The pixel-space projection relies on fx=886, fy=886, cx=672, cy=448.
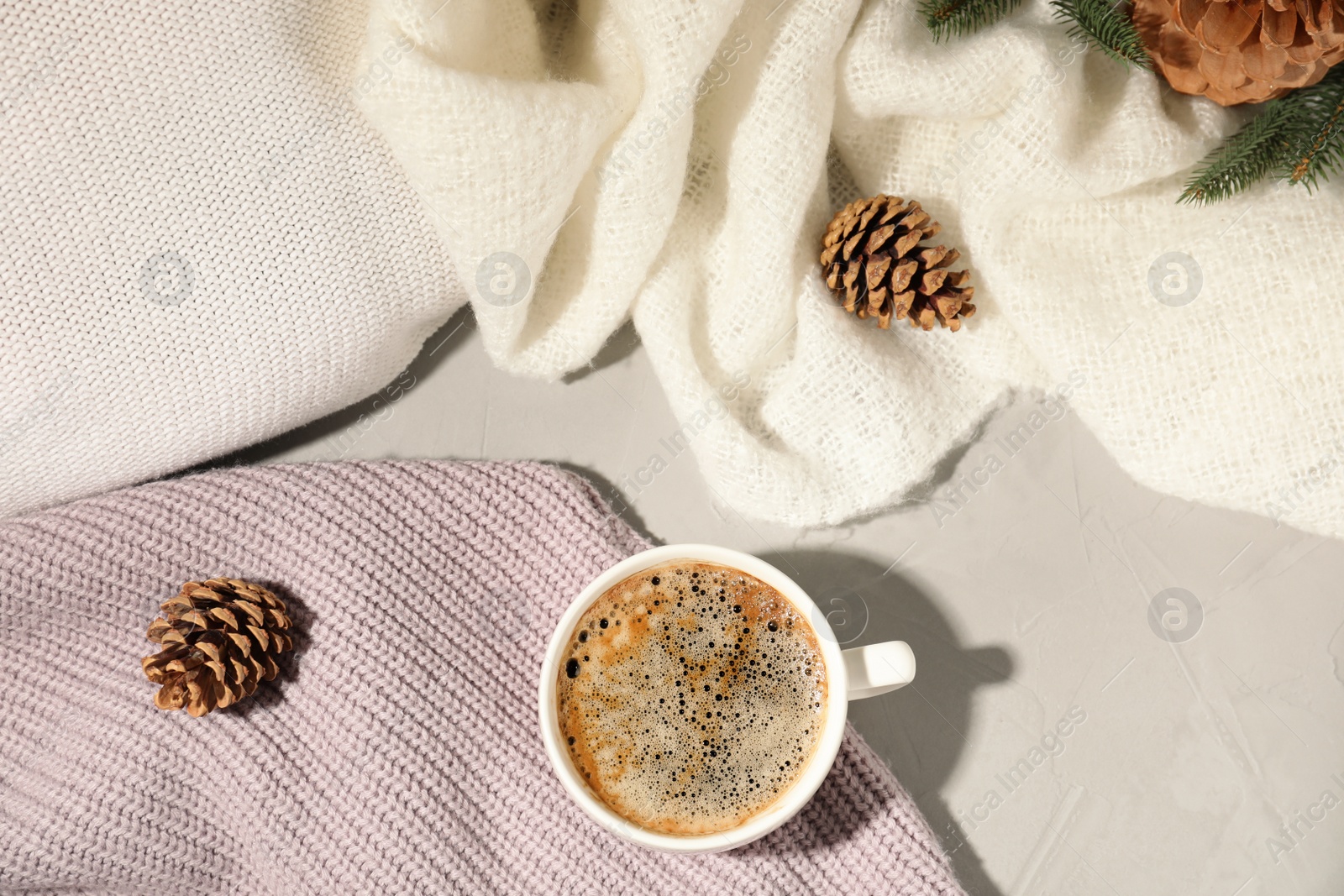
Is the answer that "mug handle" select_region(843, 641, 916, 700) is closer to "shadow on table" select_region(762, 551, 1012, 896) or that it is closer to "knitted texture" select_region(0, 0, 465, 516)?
"shadow on table" select_region(762, 551, 1012, 896)

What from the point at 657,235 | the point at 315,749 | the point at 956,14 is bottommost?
the point at 315,749

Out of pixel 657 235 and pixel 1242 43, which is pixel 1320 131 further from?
pixel 657 235

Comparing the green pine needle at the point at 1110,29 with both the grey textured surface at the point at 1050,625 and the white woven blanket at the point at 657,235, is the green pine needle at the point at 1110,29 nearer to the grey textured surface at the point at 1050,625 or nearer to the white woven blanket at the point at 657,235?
the white woven blanket at the point at 657,235

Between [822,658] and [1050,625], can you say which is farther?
[1050,625]

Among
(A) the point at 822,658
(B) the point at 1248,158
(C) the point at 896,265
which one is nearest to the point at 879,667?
(A) the point at 822,658

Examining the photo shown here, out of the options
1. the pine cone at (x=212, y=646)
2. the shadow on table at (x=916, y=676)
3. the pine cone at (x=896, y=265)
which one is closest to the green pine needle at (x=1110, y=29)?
the pine cone at (x=896, y=265)

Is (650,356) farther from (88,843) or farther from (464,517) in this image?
(88,843)

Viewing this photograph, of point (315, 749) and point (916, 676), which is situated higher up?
point (916, 676)
